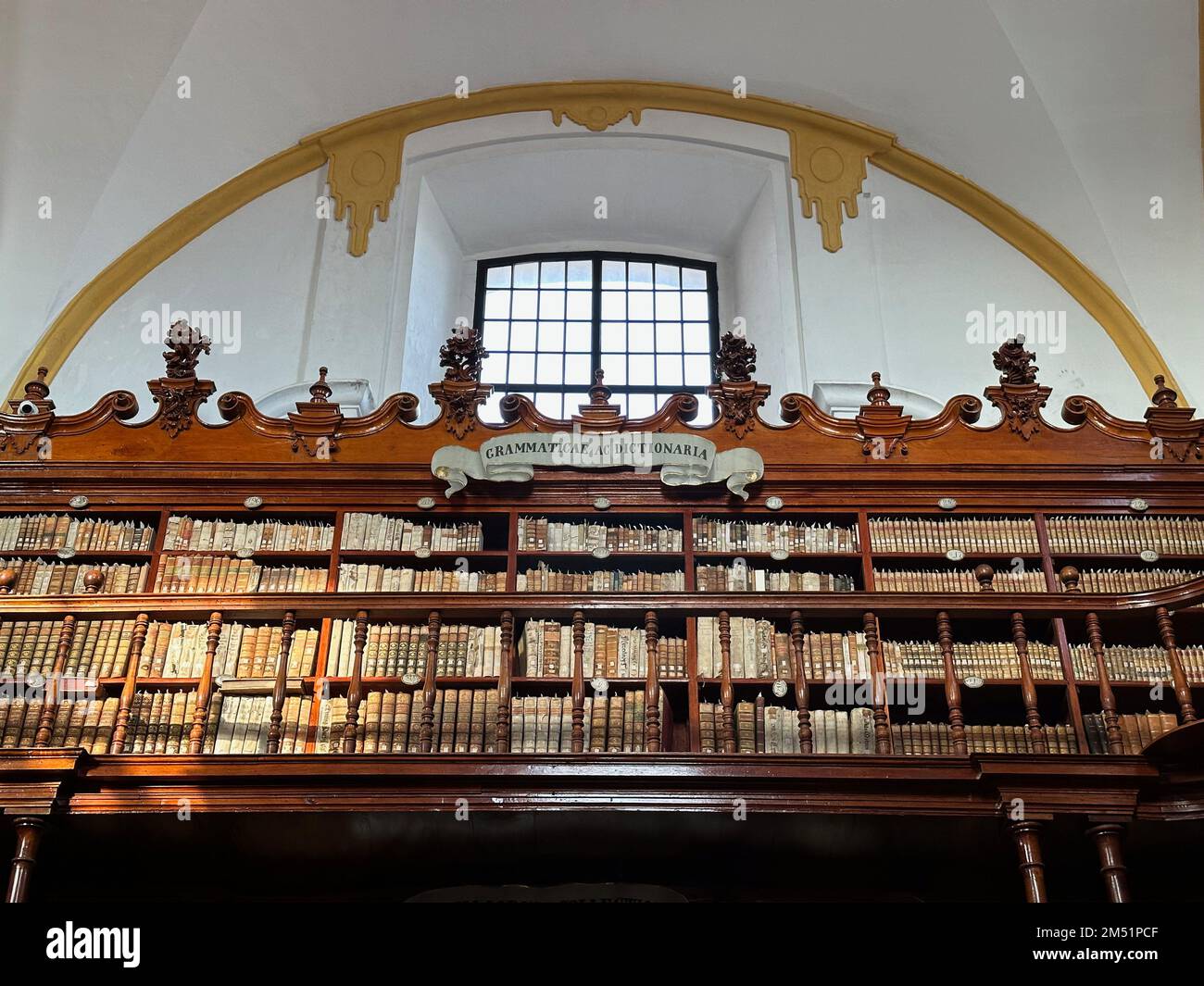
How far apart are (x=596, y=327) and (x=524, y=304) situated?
1.85 ft

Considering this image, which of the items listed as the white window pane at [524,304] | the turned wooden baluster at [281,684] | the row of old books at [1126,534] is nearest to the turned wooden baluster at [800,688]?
the row of old books at [1126,534]

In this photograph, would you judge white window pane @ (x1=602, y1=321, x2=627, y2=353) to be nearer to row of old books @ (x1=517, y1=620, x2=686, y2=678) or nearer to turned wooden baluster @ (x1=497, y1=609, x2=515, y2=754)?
row of old books @ (x1=517, y1=620, x2=686, y2=678)

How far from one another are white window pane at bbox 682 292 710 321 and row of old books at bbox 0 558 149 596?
4547 mm

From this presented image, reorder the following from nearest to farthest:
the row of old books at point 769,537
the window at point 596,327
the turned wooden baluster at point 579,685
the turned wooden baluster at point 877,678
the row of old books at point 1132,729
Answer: the turned wooden baluster at point 579,685 → the turned wooden baluster at point 877,678 → the row of old books at point 1132,729 → the row of old books at point 769,537 → the window at point 596,327

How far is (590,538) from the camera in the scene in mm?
6598

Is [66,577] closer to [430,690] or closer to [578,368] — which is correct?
[430,690]

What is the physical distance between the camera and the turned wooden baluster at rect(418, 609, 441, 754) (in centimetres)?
537

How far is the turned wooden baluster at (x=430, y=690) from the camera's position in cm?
537

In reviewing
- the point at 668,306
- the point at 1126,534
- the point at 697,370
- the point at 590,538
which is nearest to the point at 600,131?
the point at 668,306

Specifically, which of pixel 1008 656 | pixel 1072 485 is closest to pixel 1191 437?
pixel 1072 485

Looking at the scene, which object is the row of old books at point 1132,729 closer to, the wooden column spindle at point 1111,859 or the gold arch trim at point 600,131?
the wooden column spindle at point 1111,859

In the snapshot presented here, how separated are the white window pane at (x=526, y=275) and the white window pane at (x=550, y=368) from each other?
26.5 inches

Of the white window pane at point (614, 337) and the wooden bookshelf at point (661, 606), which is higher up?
the white window pane at point (614, 337)
